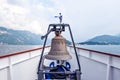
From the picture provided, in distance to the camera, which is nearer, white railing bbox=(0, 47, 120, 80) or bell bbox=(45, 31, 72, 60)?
bell bbox=(45, 31, 72, 60)

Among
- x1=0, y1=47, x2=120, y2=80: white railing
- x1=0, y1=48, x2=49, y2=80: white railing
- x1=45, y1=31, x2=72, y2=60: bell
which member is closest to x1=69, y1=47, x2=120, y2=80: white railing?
x1=0, y1=47, x2=120, y2=80: white railing

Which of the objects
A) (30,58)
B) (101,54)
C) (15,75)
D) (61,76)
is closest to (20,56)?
(15,75)

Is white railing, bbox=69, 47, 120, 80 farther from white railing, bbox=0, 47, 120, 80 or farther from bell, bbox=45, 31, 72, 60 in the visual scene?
bell, bbox=45, 31, 72, 60

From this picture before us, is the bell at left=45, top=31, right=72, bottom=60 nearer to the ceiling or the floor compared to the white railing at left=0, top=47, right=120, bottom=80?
nearer to the ceiling

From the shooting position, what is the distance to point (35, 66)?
634 cm

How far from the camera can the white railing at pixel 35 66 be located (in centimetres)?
407

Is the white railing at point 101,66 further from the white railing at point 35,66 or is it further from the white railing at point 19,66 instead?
the white railing at point 19,66

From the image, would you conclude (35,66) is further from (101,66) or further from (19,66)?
(101,66)

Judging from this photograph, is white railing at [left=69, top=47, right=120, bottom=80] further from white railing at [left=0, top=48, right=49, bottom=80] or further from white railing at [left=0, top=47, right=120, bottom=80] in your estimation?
white railing at [left=0, top=48, right=49, bottom=80]

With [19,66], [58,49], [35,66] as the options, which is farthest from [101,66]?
[35,66]

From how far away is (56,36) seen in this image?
3.81 metres

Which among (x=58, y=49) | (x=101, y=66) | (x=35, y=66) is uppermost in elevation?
(x=58, y=49)

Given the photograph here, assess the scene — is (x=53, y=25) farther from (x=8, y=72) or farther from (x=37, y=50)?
(x=37, y=50)

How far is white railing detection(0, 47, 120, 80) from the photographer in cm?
407
